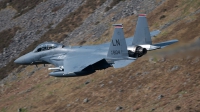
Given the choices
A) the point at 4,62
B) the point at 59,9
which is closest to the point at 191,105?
the point at 4,62

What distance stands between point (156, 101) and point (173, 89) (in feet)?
6.97

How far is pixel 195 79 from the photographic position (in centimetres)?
3588

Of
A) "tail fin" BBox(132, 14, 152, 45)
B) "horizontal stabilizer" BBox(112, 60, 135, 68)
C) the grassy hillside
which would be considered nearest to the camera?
"horizontal stabilizer" BBox(112, 60, 135, 68)

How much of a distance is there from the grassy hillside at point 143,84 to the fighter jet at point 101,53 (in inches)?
66.7

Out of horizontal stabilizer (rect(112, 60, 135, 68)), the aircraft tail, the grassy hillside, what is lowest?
the grassy hillside

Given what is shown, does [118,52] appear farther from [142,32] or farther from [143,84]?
[143,84]

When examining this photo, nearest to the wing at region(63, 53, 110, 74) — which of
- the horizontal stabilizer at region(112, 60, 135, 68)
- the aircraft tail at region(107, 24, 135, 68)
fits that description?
the aircraft tail at region(107, 24, 135, 68)

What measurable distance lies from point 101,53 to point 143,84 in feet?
28.8

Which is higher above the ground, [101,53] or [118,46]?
[118,46]

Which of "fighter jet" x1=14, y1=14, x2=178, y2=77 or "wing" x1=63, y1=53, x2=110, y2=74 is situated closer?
"fighter jet" x1=14, y1=14, x2=178, y2=77

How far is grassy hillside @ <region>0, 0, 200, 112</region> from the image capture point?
34.2m

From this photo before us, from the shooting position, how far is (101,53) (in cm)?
3181

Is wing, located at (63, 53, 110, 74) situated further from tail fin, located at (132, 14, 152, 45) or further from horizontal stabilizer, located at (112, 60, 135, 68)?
tail fin, located at (132, 14, 152, 45)

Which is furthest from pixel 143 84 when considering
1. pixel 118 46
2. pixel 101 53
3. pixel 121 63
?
pixel 118 46
